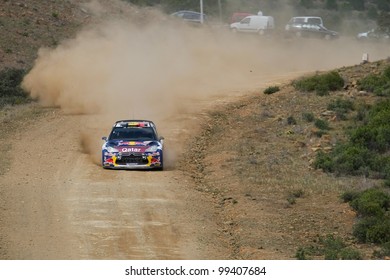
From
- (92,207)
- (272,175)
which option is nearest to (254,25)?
(272,175)

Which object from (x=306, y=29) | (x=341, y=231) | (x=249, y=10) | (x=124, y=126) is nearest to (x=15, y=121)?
(x=124, y=126)

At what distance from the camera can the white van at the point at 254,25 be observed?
74062mm

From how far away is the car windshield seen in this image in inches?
1261

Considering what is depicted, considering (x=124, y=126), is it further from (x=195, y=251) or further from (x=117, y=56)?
(x=117, y=56)

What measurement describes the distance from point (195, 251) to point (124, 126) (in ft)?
37.0

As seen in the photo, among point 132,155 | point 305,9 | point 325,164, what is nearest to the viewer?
point 132,155

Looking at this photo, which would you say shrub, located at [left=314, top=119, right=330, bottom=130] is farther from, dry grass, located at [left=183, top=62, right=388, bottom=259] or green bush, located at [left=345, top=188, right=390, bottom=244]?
green bush, located at [left=345, top=188, right=390, bottom=244]

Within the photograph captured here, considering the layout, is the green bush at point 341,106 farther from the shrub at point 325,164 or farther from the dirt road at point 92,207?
the shrub at point 325,164

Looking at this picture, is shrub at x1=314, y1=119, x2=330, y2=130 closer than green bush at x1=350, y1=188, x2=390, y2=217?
No

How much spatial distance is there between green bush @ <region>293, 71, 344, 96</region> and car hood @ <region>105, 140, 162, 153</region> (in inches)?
609

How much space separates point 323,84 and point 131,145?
16.9m

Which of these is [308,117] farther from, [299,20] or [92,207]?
[299,20]

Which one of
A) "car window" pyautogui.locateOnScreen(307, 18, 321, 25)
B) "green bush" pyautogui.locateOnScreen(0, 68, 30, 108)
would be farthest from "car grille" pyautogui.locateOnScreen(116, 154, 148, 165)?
"car window" pyautogui.locateOnScreen(307, 18, 321, 25)

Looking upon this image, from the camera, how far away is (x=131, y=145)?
102 ft
